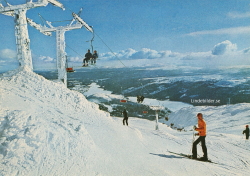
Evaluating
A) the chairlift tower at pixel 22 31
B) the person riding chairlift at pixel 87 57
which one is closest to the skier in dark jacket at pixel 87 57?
the person riding chairlift at pixel 87 57

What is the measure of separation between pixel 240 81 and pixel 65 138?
13314 centimetres

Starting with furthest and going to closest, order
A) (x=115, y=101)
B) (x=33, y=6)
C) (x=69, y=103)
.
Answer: (x=115, y=101) < (x=33, y=6) < (x=69, y=103)

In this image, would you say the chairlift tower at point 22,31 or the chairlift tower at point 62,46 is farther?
the chairlift tower at point 62,46

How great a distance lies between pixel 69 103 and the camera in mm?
11688

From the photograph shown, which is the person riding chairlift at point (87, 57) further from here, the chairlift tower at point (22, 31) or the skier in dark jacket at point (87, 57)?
the chairlift tower at point (22, 31)

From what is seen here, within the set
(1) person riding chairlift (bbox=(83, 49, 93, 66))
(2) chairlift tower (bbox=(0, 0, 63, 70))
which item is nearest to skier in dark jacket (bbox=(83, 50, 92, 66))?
(1) person riding chairlift (bbox=(83, 49, 93, 66))

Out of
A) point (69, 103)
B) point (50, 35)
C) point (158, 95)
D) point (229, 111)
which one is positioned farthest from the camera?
point (158, 95)

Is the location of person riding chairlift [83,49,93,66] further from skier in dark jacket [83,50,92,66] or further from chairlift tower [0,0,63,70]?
chairlift tower [0,0,63,70]

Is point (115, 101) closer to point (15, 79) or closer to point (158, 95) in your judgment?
point (158, 95)

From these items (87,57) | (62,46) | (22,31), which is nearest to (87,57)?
(87,57)

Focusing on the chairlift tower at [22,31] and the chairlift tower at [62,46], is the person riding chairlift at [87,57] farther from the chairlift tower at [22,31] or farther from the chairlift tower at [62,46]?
the chairlift tower at [22,31]

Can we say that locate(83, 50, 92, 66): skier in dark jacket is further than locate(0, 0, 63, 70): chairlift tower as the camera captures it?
Yes

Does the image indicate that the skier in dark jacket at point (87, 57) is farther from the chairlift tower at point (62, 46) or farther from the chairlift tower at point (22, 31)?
the chairlift tower at point (22, 31)

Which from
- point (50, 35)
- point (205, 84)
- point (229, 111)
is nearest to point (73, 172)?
point (50, 35)
